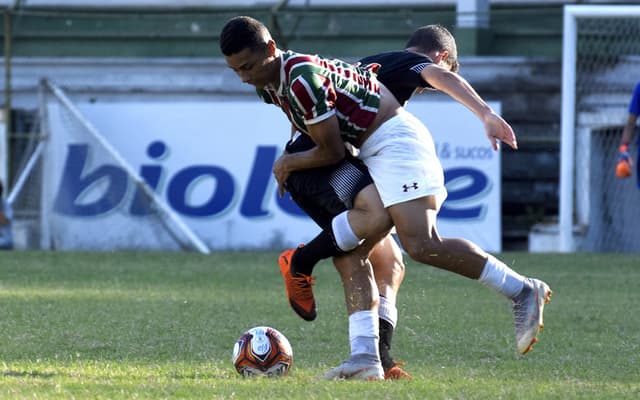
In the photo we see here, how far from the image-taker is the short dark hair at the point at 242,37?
553 cm

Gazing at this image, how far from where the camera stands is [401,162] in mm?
5715

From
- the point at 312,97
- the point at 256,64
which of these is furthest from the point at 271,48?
the point at 312,97

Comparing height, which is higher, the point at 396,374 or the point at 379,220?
the point at 379,220

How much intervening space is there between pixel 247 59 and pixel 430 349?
2.12 metres

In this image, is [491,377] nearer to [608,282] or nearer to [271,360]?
[271,360]

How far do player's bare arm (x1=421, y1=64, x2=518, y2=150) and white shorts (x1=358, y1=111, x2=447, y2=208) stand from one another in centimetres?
23

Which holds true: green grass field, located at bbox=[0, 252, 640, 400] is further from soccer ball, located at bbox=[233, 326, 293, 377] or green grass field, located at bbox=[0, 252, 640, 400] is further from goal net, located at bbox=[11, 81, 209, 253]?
goal net, located at bbox=[11, 81, 209, 253]

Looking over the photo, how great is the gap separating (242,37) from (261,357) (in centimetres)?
143

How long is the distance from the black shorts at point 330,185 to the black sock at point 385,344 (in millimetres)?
547

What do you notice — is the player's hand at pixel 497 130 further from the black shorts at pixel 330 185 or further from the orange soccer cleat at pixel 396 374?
the orange soccer cleat at pixel 396 374

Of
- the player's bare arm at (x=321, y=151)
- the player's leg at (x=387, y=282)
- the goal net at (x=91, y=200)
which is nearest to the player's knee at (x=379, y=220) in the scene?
the player's bare arm at (x=321, y=151)

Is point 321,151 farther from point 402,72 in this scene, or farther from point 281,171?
point 402,72

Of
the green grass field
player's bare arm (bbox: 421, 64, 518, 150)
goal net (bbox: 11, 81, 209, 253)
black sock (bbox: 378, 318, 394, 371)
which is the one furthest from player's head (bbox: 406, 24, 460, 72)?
goal net (bbox: 11, 81, 209, 253)

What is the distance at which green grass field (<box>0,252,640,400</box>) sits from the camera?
5219 millimetres
